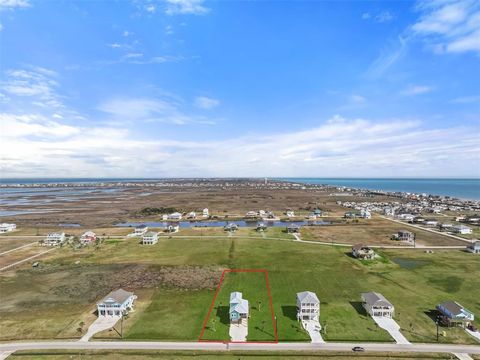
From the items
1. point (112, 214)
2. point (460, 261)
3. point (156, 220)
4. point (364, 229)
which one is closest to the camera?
point (460, 261)

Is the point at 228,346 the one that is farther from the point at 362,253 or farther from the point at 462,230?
the point at 462,230

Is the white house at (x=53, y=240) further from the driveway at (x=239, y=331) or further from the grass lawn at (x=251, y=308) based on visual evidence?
the driveway at (x=239, y=331)

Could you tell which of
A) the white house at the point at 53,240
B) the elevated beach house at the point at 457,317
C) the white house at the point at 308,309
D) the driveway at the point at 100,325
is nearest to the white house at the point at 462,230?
the elevated beach house at the point at 457,317

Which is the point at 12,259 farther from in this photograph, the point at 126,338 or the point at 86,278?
the point at 126,338

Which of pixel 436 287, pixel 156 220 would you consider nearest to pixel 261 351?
pixel 436 287

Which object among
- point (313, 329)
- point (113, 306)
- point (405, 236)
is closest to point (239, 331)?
point (313, 329)

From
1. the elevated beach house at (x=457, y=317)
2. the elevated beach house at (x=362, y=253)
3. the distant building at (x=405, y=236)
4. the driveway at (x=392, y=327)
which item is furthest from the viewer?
the distant building at (x=405, y=236)
